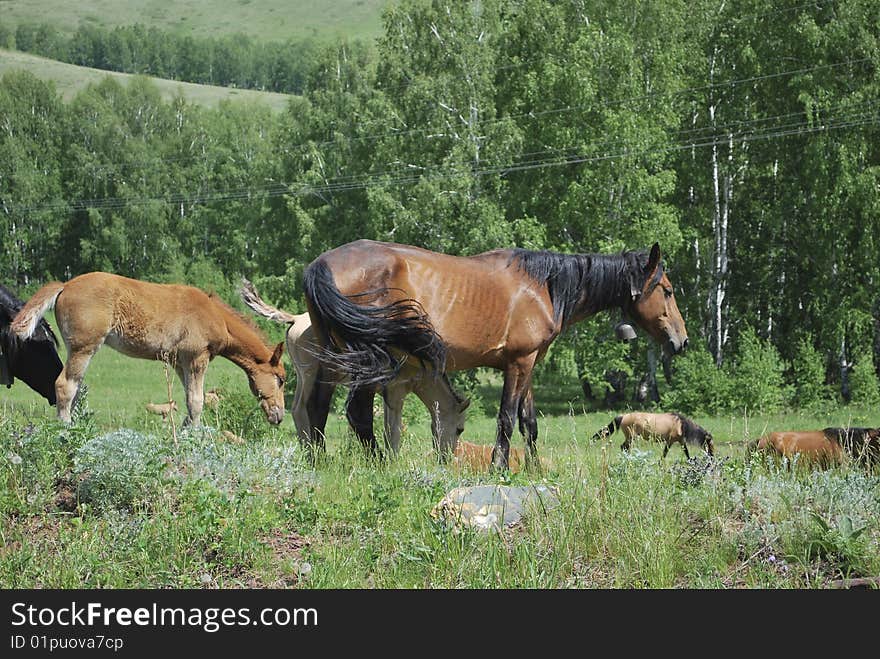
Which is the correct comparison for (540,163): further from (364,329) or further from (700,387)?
(364,329)

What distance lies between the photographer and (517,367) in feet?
29.2

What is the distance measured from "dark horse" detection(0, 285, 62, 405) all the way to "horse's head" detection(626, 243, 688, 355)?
6.49 metres

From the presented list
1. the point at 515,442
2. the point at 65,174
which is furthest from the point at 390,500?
the point at 65,174

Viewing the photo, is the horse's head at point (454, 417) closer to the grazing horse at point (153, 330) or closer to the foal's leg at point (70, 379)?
the grazing horse at point (153, 330)

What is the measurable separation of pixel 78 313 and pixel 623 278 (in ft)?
18.5

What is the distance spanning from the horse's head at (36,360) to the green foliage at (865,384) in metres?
21.4

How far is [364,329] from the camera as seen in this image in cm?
796

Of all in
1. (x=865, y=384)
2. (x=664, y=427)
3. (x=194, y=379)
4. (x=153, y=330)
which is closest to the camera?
(x=153, y=330)

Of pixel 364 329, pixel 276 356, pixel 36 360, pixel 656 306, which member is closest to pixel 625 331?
pixel 656 306

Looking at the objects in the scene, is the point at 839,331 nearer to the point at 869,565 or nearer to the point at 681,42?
the point at 681,42

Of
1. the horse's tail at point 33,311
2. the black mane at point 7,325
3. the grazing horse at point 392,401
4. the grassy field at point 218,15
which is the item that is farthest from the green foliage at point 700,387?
the grassy field at point 218,15

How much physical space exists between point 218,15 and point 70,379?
168 metres

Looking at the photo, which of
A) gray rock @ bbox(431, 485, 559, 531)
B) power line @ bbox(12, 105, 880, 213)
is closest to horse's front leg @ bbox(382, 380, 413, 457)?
gray rock @ bbox(431, 485, 559, 531)

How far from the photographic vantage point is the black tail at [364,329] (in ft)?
26.1
